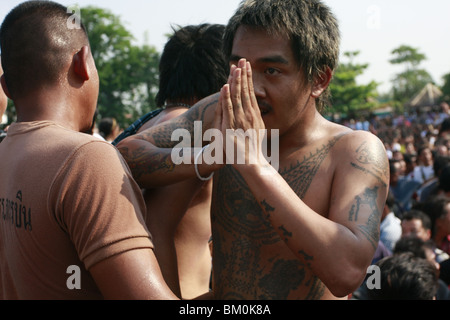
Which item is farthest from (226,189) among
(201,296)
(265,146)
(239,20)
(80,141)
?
(80,141)

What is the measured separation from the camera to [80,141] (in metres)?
1.62

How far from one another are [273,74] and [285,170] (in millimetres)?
477

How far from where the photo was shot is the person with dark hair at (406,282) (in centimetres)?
303

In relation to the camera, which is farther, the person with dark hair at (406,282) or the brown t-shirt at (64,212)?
the person with dark hair at (406,282)

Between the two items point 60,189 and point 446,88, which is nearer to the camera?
point 60,189

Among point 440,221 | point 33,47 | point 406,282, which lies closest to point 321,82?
point 33,47

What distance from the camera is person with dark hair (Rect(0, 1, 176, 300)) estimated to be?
1.52 meters

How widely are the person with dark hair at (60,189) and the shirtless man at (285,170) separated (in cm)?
49

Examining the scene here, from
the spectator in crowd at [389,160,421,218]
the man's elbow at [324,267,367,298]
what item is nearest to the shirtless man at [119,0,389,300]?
the man's elbow at [324,267,367,298]

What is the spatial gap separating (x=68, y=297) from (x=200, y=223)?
45.5 inches

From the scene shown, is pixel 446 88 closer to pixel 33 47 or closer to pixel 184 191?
pixel 184 191

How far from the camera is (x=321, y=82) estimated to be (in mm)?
2373

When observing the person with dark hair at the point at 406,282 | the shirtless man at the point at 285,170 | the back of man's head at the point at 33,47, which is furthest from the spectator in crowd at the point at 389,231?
the back of man's head at the point at 33,47

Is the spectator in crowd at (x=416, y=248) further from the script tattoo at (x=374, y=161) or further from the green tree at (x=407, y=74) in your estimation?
the green tree at (x=407, y=74)
